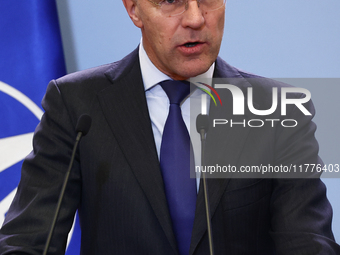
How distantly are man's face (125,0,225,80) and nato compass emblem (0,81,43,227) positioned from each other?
0.84m

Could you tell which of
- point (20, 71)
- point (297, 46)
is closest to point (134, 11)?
point (20, 71)

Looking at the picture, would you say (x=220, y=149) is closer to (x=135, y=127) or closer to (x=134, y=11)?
(x=135, y=127)

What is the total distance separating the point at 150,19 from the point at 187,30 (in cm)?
13

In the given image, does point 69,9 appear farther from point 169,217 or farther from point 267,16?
point 169,217

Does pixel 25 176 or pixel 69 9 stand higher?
pixel 69 9

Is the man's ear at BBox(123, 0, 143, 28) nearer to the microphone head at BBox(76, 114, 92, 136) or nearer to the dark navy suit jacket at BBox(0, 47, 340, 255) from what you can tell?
the dark navy suit jacket at BBox(0, 47, 340, 255)

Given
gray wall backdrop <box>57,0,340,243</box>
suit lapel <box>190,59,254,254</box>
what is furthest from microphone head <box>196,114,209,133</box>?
gray wall backdrop <box>57,0,340,243</box>

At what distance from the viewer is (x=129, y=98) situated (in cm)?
113

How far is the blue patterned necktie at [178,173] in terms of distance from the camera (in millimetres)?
1023

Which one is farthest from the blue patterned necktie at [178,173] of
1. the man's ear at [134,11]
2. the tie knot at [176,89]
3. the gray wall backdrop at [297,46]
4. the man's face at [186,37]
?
→ the gray wall backdrop at [297,46]

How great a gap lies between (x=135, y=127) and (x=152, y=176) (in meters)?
0.15

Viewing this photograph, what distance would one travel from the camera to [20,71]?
1.71 meters

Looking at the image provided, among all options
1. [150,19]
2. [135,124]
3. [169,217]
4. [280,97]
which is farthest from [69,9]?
[169,217]

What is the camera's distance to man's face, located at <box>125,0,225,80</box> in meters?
1.04
